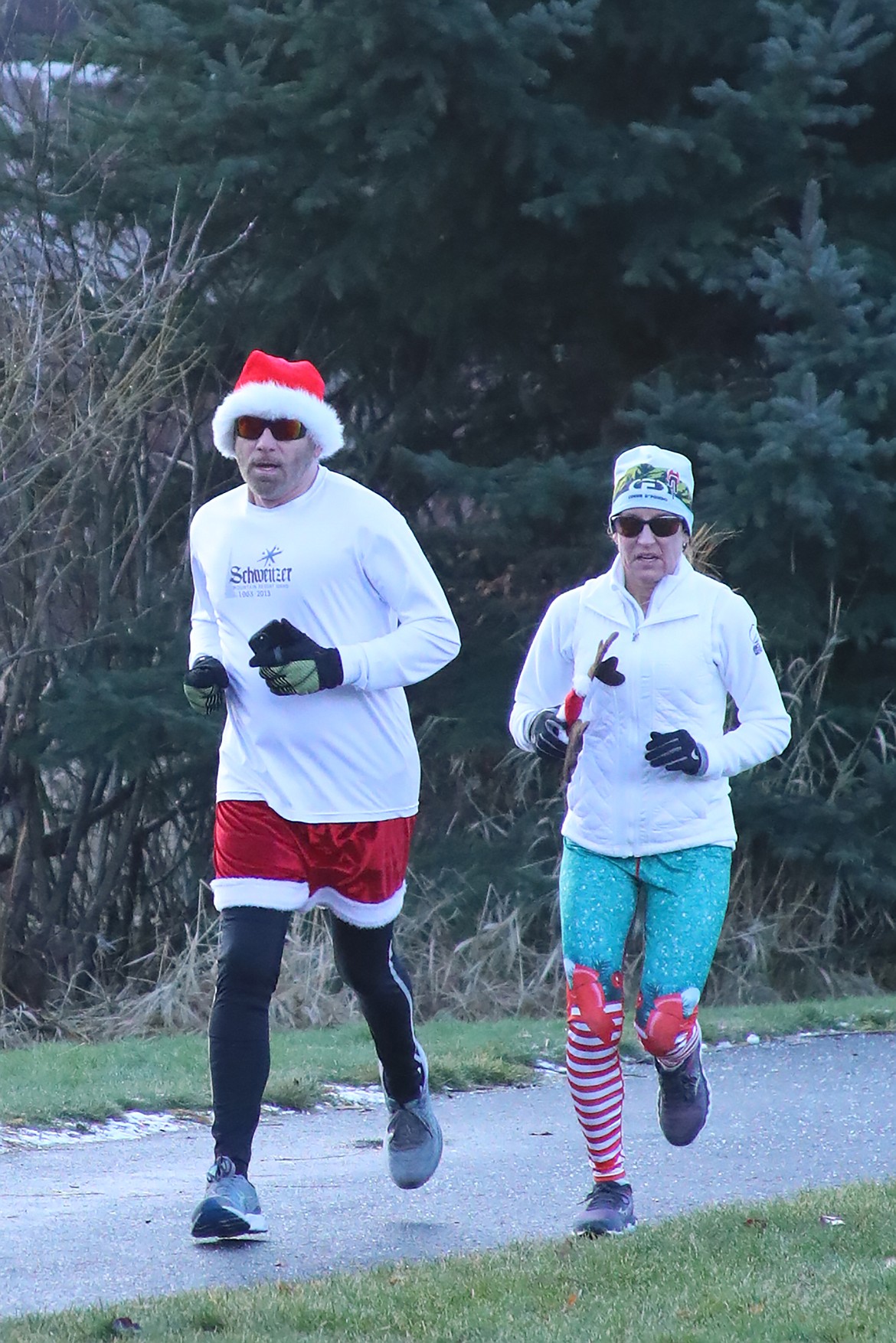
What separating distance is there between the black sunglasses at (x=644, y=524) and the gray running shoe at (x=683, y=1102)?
1.31 meters

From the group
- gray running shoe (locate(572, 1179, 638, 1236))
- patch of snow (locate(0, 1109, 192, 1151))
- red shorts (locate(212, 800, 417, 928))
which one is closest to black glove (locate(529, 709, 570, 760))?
red shorts (locate(212, 800, 417, 928))

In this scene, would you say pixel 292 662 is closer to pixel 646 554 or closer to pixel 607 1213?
pixel 646 554

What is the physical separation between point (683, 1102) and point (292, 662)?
152 cm

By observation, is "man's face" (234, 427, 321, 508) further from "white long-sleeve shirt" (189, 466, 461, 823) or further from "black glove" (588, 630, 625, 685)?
"black glove" (588, 630, 625, 685)

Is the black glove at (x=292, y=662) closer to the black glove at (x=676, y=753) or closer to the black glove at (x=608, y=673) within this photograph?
the black glove at (x=608, y=673)

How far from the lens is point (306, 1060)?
778 centimetres

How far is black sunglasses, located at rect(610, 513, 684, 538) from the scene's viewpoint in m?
4.95

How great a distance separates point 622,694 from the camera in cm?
488

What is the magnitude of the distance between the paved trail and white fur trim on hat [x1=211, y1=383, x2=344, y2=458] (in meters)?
1.96

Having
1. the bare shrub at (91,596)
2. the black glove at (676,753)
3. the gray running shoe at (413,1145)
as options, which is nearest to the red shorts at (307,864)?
the gray running shoe at (413,1145)

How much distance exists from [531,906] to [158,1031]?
2.20m

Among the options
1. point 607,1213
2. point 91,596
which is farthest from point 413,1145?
point 91,596

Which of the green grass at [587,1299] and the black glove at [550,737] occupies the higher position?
the black glove at [550,737]

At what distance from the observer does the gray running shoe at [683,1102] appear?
16.4ft
